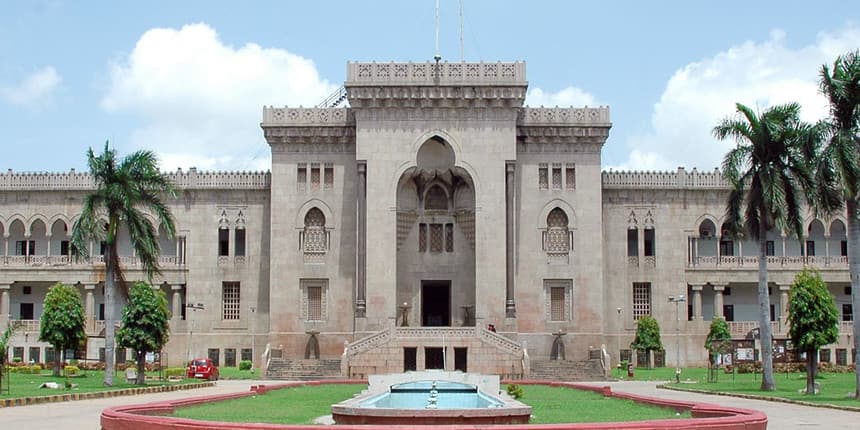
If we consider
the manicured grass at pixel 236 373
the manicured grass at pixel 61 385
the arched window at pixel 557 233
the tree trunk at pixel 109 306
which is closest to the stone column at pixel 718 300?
the arched window at pixel 557 233

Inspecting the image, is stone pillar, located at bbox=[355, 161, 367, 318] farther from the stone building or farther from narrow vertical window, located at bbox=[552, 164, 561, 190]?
narrow vertical window, located at bbox=[552, 164, 561, 190]

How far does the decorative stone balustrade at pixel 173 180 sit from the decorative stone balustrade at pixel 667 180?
19.8 m

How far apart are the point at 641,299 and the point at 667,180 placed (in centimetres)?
703

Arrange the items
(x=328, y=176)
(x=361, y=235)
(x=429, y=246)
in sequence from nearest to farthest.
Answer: (x=361, y=235) < (x=328, y=176) < (x=429, y=246)

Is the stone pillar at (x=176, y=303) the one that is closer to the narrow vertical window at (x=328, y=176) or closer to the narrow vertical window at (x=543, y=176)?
the narrow vertical window at (x=328, y=176)

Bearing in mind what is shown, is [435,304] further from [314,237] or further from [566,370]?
[566,370]

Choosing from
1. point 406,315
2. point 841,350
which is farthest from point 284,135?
point 841,350

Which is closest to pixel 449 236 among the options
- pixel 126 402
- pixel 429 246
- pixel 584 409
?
pixel 429 246

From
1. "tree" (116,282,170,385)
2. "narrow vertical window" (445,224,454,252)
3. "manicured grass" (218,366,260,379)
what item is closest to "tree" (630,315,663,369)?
"narrow vertical window" (445,224,454,252)

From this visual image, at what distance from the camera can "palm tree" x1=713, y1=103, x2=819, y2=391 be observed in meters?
38.8

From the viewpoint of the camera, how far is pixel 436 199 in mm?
60750

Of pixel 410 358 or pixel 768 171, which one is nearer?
pixel 768 171

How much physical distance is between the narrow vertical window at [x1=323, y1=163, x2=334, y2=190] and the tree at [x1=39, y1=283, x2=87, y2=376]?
1497 cm

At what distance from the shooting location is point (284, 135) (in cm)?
5912
